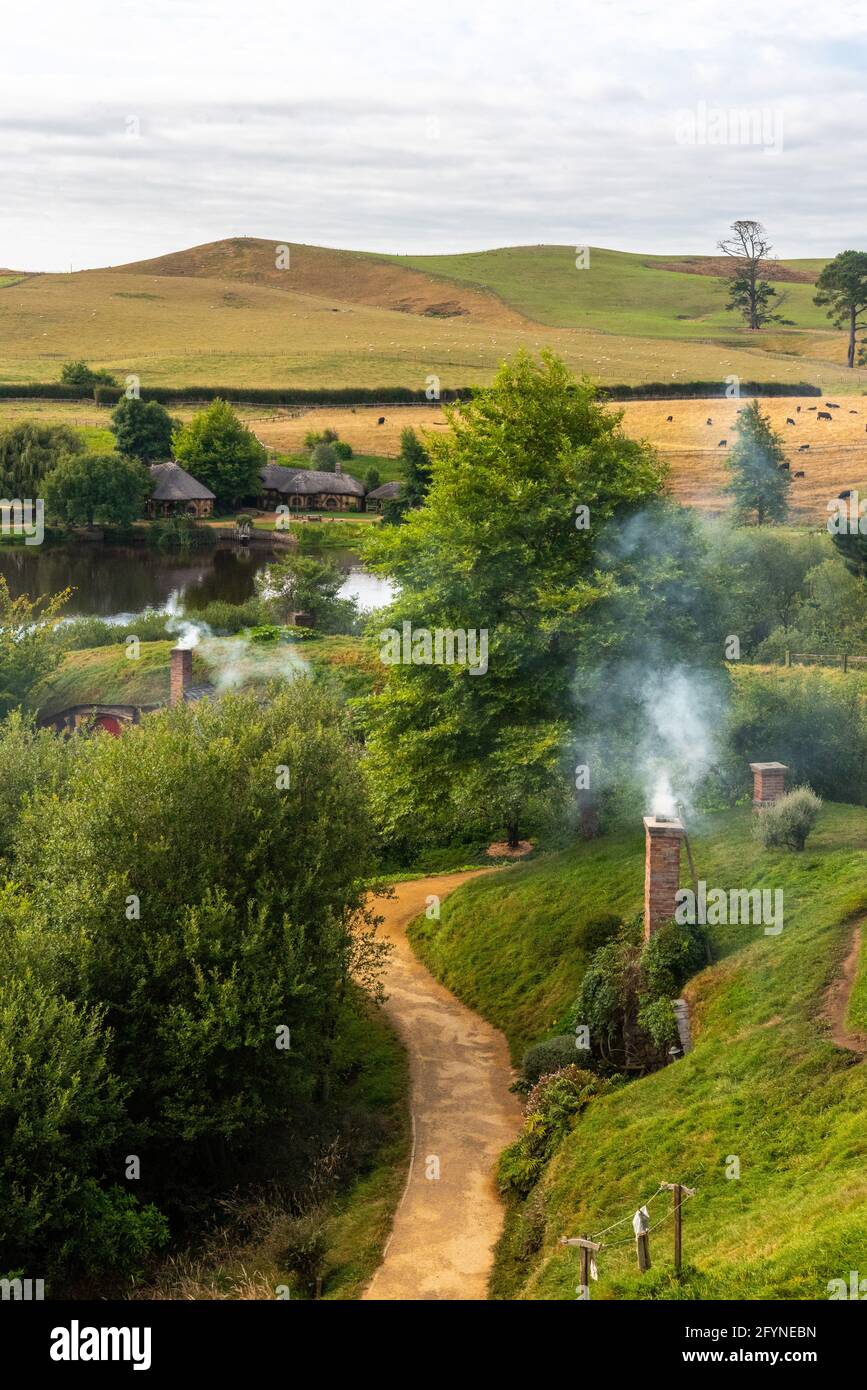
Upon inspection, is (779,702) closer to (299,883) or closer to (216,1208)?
(299,883)

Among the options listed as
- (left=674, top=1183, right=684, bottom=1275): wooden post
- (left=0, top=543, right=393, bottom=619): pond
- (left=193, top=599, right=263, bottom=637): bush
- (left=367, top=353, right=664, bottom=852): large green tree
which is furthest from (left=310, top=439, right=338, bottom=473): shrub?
(left=674, top=1183, right=684, bottom=1275): wooden post

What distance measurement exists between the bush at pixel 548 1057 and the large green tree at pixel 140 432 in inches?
3541

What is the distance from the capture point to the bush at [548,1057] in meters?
23.8

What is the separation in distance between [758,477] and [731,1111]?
203 feet

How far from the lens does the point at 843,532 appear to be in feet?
157

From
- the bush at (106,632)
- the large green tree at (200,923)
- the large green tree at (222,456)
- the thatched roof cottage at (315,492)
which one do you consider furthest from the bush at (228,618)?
the large green tree at (222,456)

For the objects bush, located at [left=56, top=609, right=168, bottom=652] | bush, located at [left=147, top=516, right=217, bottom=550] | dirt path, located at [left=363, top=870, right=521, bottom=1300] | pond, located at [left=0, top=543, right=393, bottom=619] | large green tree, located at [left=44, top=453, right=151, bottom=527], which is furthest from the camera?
large green tree, located at [left=44, top=453, right=151, bottom=527]

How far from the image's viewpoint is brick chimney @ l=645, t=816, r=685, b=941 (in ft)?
76.0

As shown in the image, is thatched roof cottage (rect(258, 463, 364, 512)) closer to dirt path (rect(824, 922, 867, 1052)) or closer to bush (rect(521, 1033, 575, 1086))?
bush (rect(521, 1033, 575, 1086))

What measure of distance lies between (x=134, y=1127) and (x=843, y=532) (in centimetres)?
3533

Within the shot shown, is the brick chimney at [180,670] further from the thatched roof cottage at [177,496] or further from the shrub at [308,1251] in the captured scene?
the thatched roof cottage at [177,496]

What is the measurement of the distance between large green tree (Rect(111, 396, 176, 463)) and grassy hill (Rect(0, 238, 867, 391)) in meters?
23.2

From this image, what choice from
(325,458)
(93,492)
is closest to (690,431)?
(325,458)
